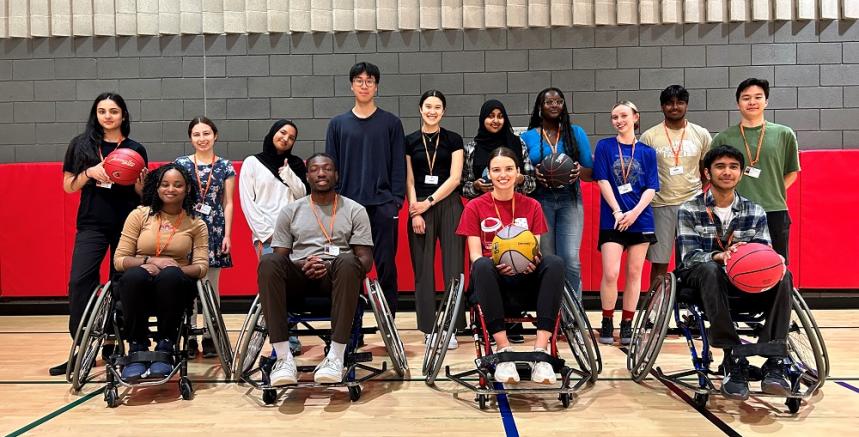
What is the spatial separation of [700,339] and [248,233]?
336 cm

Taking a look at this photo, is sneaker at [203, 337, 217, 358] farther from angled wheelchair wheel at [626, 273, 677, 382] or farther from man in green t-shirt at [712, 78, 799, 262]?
man in green t-shirt at [712, 78, 799, 262]

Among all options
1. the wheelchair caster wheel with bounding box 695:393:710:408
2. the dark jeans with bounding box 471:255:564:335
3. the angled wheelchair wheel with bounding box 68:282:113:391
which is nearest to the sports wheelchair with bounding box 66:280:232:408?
the angled wheelchair wheel with bounding box 68:282:113:391

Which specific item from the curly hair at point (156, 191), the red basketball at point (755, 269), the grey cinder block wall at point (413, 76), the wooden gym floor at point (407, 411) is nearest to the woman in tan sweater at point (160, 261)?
the curly hair at point (156, 191)

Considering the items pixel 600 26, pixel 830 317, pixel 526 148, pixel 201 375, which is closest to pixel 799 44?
pixel 600 26

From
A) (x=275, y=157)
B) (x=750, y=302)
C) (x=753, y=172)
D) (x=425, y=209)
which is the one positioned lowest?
(x=750, y=302)

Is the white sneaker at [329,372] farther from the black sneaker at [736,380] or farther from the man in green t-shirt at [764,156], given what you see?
the man in green t-shirt at [764,156]

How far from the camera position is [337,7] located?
538cm

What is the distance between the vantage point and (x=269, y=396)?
262cm

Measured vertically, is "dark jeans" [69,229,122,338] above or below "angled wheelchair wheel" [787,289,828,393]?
above

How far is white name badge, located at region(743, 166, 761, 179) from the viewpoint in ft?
11.1

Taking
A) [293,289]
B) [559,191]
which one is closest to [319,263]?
[293,289]

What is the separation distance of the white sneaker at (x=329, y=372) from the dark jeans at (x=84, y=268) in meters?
1.30

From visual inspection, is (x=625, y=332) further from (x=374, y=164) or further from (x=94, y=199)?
(x=94, y=199)

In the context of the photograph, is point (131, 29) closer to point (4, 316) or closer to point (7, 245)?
point (7, 245)
